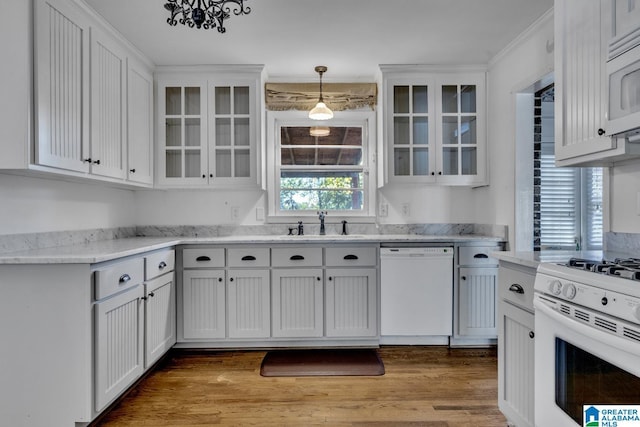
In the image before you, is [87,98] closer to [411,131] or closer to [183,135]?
[183,135]

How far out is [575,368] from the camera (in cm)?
124

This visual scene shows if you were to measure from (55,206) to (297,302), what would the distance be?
1838mm

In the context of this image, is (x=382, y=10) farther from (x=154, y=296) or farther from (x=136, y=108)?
(x=154, y=296)

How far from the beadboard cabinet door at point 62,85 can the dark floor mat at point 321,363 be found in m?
1.85

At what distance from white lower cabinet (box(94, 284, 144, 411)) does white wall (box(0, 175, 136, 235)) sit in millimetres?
738

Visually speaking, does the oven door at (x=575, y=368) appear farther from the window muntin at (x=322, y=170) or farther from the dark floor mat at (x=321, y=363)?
the window muntin at (x=322, y=170)

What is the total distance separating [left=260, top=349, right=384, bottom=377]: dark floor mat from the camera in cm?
249

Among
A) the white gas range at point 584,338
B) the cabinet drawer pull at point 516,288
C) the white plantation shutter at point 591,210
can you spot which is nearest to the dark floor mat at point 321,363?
the cabinet drawer pull at point 516,288

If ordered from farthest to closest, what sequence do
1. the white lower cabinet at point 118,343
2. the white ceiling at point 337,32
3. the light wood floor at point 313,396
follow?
the white ceiling at point 337,32 < the light wood floor at point 313,396 < the white lower cabinet at point 118,343

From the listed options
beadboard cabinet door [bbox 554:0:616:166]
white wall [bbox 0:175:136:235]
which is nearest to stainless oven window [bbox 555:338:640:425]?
beadboard cabinet door [bbox 554:0:616:166]

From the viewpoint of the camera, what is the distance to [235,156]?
3186mm

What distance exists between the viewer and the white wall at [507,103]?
96.7 inches

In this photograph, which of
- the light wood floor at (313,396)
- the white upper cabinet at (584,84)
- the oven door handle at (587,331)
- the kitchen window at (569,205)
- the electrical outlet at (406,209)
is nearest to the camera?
the oven door handle at (587,331)

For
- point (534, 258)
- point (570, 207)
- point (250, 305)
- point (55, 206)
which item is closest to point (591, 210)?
point (570, 207)
